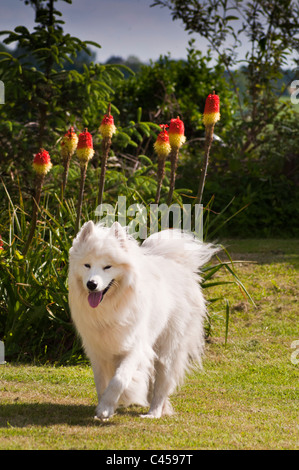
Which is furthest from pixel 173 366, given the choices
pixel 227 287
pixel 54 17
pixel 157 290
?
pixel 54 17

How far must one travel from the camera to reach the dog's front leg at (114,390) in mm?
3732

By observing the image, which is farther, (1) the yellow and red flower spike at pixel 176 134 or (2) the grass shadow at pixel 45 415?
(1) the yellow and red flower spike at pixel 176 134

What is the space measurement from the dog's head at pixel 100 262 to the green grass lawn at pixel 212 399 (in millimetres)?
810

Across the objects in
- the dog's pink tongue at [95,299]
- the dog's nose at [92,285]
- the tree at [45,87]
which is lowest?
the dog's pink tongue at [95,299]

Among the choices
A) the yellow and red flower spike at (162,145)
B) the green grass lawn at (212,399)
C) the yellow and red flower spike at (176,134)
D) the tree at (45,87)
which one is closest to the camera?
the green grass lawn at (212,399)

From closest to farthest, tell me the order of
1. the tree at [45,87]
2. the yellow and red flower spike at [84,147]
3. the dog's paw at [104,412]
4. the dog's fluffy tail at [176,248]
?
the dog's paw at [104,412], the dog's fluffy tail at [176,248], the yellow and red flower spike at [84,147], the tree at [45,87]

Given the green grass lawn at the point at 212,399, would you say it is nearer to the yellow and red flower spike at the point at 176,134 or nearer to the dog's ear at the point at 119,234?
the dog's ear at the point at 119,234

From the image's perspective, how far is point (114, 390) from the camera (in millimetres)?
3758

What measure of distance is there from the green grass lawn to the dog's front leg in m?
0.11

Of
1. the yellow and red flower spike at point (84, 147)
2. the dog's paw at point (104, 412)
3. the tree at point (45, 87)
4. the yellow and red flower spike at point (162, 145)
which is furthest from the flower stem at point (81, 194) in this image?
the tree at point (45, 87)

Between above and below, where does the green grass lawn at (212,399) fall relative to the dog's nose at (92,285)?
below
